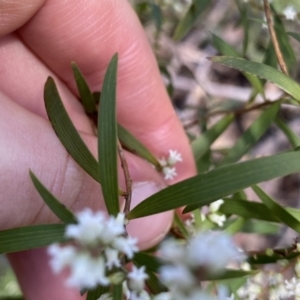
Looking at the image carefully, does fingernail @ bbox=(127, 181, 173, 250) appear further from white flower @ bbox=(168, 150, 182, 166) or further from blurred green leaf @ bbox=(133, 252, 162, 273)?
blurred green leaf @ bbox=(133, 252, 162, 273)

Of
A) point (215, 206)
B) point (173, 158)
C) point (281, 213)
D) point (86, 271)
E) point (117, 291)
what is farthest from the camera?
point (173, 158)

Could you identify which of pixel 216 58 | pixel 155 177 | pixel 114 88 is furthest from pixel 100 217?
pixel 155 177

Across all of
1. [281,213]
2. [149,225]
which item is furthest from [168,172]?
[281,213]

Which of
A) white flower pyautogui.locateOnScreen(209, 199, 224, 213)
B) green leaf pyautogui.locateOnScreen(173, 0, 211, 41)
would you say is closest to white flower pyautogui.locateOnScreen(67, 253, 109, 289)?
white flower pyautogui.locateOnScreen(209, 199, 224, 213)

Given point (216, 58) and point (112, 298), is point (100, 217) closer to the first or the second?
point (112, 298)

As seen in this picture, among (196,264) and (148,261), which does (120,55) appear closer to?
(148,261)

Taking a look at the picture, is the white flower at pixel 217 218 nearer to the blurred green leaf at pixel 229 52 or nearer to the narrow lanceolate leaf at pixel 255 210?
the narrow lanceolate leaf at pixel 255 210
